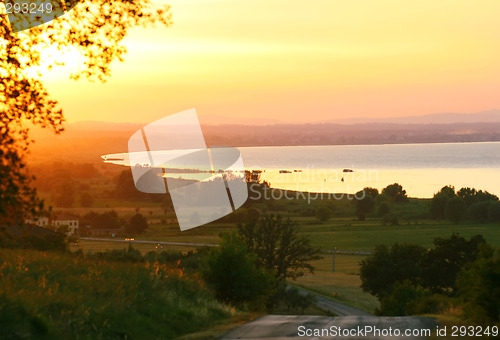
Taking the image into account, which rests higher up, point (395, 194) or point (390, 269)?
point (395, 194)

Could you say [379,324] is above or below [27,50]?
below

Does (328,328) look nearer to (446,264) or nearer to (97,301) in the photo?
(97,301)

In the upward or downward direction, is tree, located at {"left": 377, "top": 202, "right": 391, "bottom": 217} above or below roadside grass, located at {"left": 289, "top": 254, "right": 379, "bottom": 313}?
above

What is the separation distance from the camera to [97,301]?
14.0 metres

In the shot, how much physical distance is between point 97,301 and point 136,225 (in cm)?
11300

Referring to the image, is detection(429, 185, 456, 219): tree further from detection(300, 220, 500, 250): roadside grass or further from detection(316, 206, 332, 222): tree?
detection(316, 206, 332, 222): tree

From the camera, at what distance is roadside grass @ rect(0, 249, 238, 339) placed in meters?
11.9

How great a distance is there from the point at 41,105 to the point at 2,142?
1090 mm

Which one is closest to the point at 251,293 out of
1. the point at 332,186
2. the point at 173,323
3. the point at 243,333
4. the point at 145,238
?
the point at 173,323

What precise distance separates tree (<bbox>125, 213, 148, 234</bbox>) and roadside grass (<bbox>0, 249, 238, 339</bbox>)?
106 metres

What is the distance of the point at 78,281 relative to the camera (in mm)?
15648

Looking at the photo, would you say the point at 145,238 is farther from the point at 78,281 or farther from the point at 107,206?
the point at 78,281

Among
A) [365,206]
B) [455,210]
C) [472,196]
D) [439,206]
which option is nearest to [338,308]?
[455,210]

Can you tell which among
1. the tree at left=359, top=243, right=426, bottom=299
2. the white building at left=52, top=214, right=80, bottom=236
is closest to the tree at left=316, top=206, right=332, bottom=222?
the white building at left=52, top=214, right=80, bottom=236
